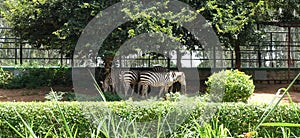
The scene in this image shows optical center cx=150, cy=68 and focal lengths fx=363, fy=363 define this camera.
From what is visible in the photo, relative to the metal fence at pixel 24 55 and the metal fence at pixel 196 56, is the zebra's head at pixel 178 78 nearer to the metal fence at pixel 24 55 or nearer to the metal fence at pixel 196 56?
the metal fence at pixel 196 56

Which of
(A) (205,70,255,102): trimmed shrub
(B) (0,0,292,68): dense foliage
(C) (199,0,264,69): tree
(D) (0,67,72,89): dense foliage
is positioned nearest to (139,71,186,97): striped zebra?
(B) (0,0,292,68): dense foliage

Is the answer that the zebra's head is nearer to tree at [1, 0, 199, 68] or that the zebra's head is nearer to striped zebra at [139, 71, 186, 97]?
striped zebra at [139, 71, 186, 97]

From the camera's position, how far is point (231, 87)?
23.2ft

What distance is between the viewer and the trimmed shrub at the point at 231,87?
7.09 metres

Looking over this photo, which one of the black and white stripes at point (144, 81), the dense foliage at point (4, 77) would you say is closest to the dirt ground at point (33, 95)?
the dense foliage at point (4, 77)

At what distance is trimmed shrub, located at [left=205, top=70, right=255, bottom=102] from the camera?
7.09m

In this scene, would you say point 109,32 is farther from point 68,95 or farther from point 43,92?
point 43,92

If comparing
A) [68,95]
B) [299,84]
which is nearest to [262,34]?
[299,84]

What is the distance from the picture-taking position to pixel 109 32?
8.66 meters

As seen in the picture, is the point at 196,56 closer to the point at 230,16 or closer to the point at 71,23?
the point at 230,16

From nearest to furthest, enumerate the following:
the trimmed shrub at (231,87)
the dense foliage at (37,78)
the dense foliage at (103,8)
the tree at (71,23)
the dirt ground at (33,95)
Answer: the trimmed shrub at (231,87)
the tree at (71,23)
the dense foliage at (103,8)
the dirt ground at (33,95)
the dense foliage at (37,78)

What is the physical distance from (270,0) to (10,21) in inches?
293

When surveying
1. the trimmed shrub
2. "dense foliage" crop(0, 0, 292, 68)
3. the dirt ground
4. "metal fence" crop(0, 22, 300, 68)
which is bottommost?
the dirt ground

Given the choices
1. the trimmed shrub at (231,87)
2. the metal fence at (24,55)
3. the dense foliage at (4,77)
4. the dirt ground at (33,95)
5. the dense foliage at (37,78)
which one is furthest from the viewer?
the metal fence at (24,55)
